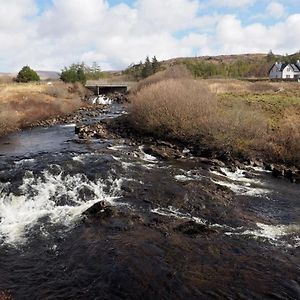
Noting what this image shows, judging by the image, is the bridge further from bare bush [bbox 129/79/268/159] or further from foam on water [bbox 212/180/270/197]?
foam on water [bbox 212/180/270/197]

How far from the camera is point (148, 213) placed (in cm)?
2003

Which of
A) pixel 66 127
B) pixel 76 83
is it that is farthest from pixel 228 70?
pixel 66 127

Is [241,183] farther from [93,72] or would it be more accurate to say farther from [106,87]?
[93,72]

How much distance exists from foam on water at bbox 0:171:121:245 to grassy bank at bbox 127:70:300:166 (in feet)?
Answer: 39.5

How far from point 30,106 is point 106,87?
43560 mm

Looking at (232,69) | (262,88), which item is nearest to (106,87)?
(262,88)

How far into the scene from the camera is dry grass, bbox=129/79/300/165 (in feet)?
102

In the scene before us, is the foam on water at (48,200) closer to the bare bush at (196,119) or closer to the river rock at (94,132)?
the bare bush at (196,119)

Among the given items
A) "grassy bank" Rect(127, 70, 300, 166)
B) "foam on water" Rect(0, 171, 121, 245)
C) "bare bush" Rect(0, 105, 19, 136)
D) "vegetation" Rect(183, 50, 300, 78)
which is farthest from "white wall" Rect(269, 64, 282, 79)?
"foam on water" Rect(0, 171, 121, 245)

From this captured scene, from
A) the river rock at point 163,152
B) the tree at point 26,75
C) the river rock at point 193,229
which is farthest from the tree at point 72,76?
the river rock at point 193,229

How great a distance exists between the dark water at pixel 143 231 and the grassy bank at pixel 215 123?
11.1 ft

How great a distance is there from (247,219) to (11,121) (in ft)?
99.7

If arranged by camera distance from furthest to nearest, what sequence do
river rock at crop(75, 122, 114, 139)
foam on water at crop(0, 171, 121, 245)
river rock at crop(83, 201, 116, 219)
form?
river rock at crop(75, 122, 114, 139)
river rock at crop(83, 201, 116, 219)
foam on water at crop(0, 171, 121, 245)

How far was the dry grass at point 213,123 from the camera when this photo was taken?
102ft
